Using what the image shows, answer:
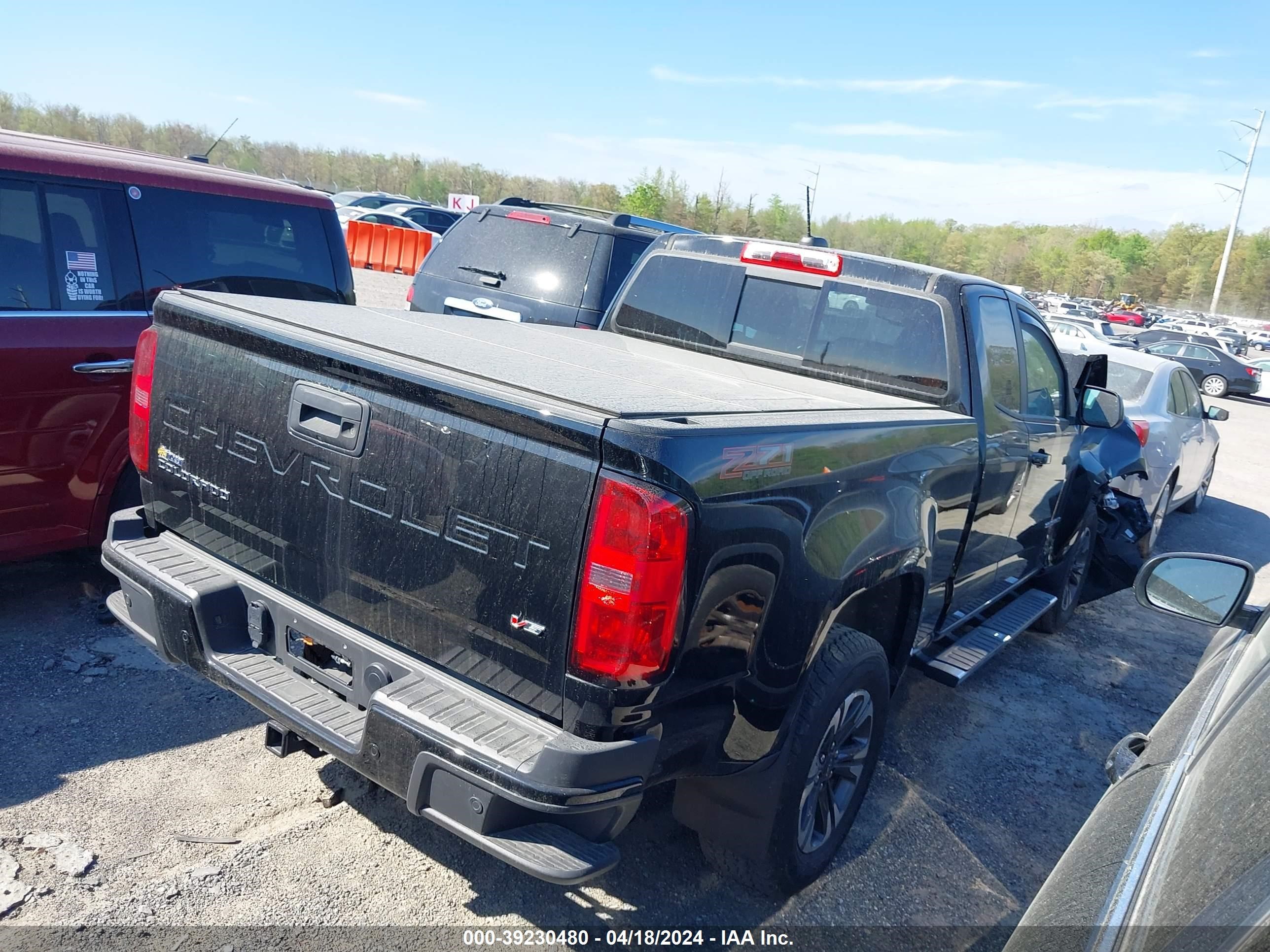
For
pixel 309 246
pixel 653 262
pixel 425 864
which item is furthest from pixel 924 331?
pixel 309 246

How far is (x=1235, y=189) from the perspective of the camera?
236ft

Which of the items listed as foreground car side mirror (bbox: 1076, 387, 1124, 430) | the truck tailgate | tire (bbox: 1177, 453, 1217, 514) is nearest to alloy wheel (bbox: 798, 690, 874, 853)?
the truck tailgate

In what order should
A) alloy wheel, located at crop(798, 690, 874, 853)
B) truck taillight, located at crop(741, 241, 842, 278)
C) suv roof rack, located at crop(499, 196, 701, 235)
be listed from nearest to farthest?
alloy wheel, located at crop(798, 690, 874, 853)
truck taillight, located at crop(741, 241, 842, 278)
suv roof rack, located at crop(499, 196, 701, 235)

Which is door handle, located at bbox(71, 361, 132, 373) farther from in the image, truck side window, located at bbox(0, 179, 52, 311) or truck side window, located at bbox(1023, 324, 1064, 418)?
truck side window, located at bbox(1023, 324, 1064, 418)

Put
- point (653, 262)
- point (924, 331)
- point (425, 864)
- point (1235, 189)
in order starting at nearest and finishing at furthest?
point (425, 864), point (924, 331), point (653, 262), point (1235, 189)

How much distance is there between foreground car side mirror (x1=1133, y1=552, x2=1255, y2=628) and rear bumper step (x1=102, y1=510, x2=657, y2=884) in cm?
150

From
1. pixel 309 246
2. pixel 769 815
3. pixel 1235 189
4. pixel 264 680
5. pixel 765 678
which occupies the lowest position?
pixel 769 815

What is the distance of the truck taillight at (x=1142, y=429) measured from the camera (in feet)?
24.7

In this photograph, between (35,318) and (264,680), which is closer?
(264,680)

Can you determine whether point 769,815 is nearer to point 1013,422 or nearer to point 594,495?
point 594,495

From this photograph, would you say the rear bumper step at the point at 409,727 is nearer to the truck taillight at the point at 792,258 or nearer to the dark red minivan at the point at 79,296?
the dark red minivan at the point at 79,296

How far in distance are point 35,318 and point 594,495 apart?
320 cm

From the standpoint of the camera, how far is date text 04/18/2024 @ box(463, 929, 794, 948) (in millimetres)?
2818

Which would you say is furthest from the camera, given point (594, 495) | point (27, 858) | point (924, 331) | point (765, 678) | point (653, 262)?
point (653, 262)
